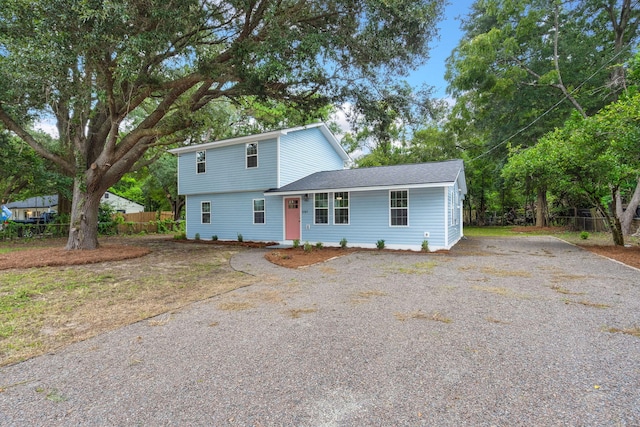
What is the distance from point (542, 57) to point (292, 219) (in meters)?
17.7

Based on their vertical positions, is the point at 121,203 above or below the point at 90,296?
above

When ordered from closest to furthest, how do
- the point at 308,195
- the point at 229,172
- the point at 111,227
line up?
the point at 308,195 → the point at 229,172 → the point at 111,227

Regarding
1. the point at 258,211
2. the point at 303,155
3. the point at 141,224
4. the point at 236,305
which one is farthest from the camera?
the point at 141,224

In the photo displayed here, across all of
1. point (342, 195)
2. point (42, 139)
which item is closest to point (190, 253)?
point (342, 195)

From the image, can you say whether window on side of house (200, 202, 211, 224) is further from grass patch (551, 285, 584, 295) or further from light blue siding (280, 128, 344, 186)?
grass patch (551, 285, 584, 295)

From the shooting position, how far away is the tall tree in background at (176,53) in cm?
659

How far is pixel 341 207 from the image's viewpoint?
13.1m

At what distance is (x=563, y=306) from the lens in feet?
15.8

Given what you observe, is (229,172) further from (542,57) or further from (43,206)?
(43,206)

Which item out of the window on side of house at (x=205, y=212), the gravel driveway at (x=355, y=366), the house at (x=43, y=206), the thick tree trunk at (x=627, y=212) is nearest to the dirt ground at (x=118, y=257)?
the thick tree trunk at (x=627, y=212)

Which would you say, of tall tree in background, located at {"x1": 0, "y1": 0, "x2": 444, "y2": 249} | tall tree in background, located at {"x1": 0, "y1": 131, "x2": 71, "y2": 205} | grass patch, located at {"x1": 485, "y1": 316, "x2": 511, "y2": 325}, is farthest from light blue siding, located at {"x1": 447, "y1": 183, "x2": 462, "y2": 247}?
tall tree in background, located at {"x1": 0, "y1": 131, "x2": 71, "y2": 205}

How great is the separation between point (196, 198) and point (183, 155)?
241 centimetres

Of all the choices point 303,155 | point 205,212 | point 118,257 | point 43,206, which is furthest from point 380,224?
point 43,206

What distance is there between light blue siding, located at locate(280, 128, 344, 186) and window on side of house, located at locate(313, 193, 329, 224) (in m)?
1.86
